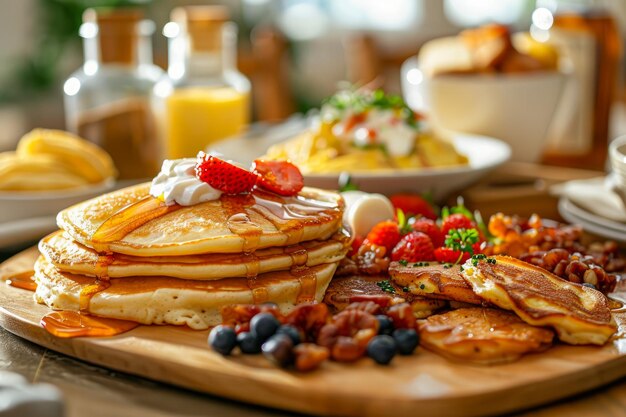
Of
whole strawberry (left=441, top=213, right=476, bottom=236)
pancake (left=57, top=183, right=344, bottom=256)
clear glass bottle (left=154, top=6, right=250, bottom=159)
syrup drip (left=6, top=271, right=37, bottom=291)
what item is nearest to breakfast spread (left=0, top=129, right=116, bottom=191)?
clear glass bottle (left=154, top=6, right=250, bottom=159)

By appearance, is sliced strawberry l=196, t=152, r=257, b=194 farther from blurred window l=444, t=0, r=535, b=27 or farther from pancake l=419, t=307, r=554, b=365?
blurred window l=444, t=0, r=535, b=27

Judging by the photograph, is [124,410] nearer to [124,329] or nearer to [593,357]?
[124,329]

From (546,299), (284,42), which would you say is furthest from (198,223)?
(284,42)

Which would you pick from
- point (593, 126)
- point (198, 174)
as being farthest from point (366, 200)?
point (593, 126)

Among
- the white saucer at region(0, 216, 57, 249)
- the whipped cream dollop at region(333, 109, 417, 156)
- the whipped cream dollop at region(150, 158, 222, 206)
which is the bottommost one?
the white saucer at region(0, 216, 57, 249)

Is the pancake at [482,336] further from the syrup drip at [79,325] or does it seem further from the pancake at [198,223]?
the syrup drip at [79,325]

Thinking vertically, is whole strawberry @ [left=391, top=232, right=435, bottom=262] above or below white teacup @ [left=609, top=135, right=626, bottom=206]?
below
